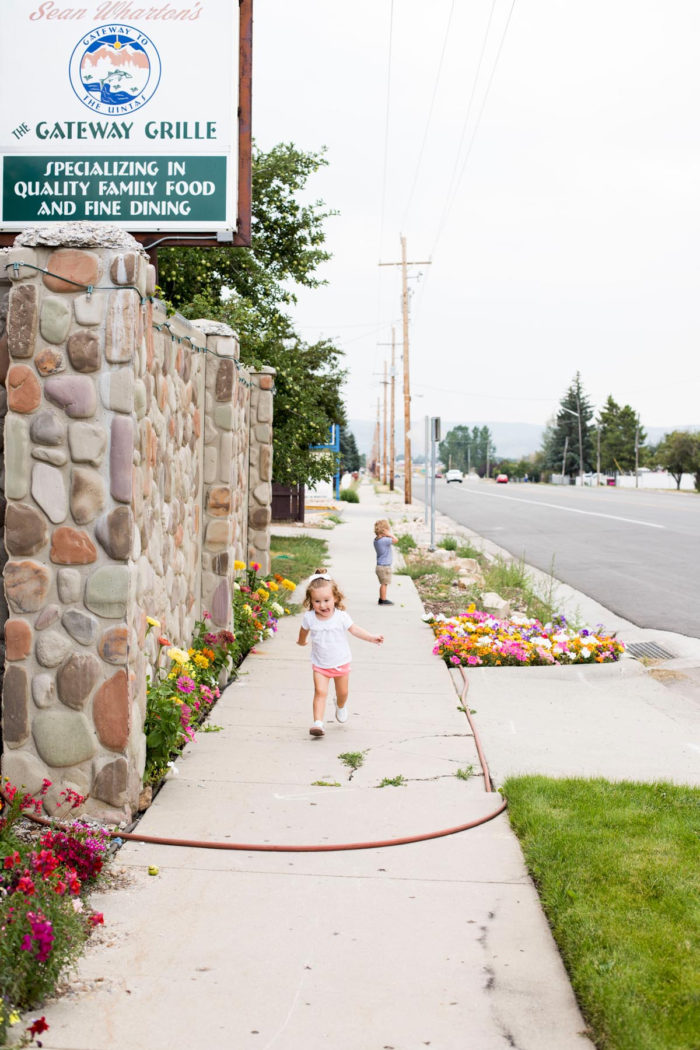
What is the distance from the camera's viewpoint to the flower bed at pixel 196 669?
5445mm

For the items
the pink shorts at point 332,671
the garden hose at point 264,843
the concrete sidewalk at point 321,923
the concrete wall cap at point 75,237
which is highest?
the concrete wall cap at point 75,237

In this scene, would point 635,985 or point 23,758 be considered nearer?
point 635,985

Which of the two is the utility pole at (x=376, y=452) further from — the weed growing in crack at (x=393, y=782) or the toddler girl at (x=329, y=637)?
the weed growing in crack at (x=393, y=782)

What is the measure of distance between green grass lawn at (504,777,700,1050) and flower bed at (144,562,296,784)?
5.97 feet

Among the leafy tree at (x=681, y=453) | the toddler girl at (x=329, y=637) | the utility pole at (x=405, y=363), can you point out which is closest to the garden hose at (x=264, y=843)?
the toddler girl at (x=329, y=637)

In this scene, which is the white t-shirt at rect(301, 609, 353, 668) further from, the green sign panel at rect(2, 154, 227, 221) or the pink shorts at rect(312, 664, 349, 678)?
the green sign panel at rect(2, 154, 227, 221)

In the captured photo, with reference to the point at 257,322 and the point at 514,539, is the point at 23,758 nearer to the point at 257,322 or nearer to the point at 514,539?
the point at 257,322

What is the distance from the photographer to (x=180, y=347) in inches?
272

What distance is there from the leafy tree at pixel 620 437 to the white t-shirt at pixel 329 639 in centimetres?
11099

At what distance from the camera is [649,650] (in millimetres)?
10484

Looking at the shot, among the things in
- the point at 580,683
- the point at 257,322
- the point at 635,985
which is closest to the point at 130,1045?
the point at 635,985

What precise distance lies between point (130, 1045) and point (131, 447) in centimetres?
268

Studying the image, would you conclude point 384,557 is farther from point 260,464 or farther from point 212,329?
point 212,329

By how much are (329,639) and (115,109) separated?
4337 mm
